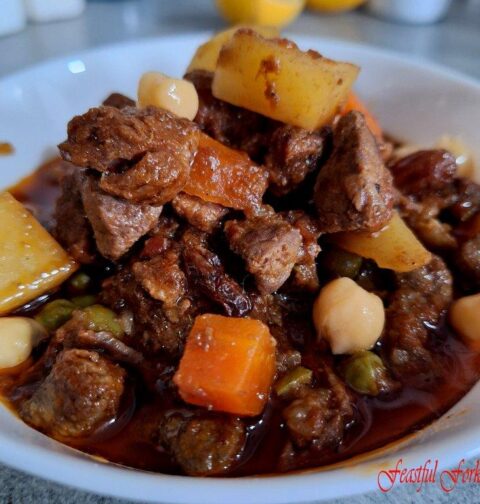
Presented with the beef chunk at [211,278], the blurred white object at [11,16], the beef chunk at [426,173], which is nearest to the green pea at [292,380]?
the beef chunk at [211,278]

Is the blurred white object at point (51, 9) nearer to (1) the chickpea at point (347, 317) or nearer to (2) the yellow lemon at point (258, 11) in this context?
(2) the yellow lemon at point (258, 11)

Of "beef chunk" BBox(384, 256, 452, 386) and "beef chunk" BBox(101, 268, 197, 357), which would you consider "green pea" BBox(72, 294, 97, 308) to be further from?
"beef chunk" BBox(384, 256, 452, 386)

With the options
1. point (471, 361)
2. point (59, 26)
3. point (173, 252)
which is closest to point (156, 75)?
point (173, 252)

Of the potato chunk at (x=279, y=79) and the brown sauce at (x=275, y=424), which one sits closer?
the brown sauce at (x=275, y=424)

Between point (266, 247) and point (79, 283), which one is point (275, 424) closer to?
point (266, 247)

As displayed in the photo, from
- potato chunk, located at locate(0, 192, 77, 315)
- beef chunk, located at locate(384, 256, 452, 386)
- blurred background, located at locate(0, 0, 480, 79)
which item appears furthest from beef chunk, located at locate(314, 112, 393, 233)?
blurred background, located at locate(0, 0, 480, 79)

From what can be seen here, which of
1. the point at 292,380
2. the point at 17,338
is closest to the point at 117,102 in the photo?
the point at 17,338
